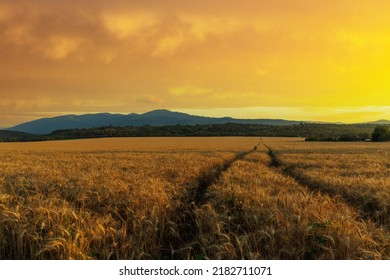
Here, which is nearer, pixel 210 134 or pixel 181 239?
pixel 181 239

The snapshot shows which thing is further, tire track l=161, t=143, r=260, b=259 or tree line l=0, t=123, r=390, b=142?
tree line l=0, t=123, r=390, b=142

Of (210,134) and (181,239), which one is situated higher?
(210,134)

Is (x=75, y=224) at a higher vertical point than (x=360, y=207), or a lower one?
higher

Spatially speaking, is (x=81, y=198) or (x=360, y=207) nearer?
(x=81, y=198)

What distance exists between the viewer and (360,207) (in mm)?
10484

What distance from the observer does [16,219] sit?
590 centimetres

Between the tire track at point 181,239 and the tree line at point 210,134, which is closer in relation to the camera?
the tire track at point 181,239

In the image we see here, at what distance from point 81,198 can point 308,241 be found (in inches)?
228
